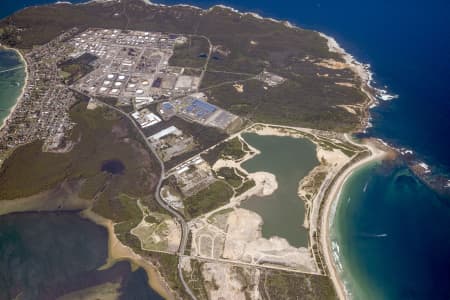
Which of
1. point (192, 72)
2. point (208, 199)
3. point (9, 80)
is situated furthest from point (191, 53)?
point (208, 199)

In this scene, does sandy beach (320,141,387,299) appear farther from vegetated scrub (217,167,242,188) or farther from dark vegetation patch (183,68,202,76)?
dark vegetation patch (183,68,202,76)

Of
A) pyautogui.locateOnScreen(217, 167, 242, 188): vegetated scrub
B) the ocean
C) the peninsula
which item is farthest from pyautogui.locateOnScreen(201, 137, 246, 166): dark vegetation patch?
the ocean

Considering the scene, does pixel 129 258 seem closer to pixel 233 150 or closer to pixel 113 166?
pixel 113 166

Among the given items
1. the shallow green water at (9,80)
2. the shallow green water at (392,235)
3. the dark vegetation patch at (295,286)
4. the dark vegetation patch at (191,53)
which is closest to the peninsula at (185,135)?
the dark vegetation patch at (295,286)

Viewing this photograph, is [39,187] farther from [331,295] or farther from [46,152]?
[331,295]

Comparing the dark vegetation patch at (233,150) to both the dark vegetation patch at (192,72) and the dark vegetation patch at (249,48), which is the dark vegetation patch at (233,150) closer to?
the dark vegetation patch at (249,48)
